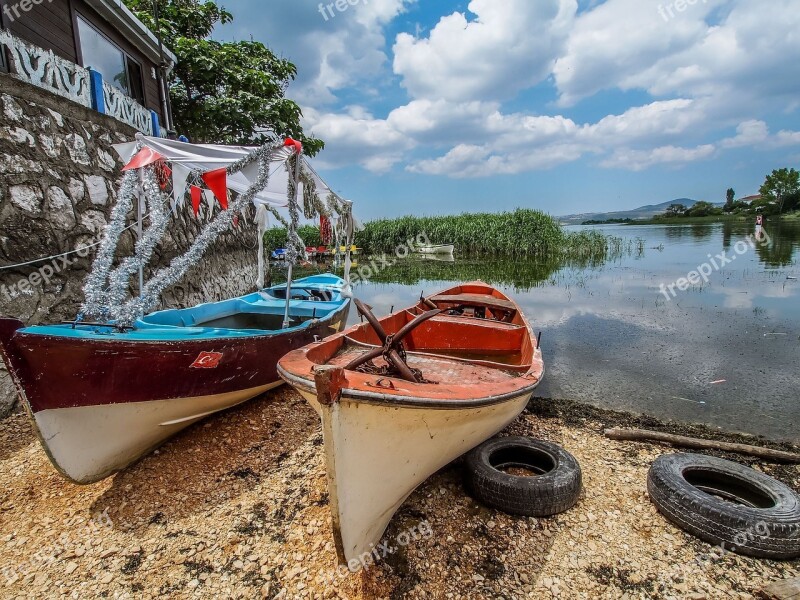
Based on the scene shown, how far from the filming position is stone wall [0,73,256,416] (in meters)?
5.18

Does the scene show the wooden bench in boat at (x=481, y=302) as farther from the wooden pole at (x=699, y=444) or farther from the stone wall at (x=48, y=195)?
the stone wall at (x=48, y=195)

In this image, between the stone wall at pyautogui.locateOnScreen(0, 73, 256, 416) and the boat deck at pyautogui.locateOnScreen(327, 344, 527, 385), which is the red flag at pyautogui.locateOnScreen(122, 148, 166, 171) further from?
the boat deck at pyautogui.locateOnScreen(327, 344, 527, 385)

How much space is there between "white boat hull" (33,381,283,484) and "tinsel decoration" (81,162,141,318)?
1436mm

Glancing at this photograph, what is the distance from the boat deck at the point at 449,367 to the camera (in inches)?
149

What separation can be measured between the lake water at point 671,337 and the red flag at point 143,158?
4382 millimetres

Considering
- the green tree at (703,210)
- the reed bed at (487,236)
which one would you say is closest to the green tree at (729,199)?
the green tree at (703,210)

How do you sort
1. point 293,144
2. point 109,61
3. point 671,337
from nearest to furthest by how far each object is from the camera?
point 293,144 → point 671,337 → point 109,61

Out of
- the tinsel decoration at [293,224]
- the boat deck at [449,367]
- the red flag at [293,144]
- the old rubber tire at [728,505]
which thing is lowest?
the old rubber tire at [728,505]

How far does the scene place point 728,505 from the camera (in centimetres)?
307

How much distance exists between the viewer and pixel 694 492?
10.5 ft

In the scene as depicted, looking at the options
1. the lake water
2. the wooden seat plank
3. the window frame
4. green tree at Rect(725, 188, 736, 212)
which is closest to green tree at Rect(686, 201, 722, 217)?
green tree at Rect(725, 188, 736, 212)

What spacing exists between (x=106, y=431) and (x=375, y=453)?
8.90ft

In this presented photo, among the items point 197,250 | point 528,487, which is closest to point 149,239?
point 197,250

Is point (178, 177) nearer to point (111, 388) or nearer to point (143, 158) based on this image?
point (143, 158)
